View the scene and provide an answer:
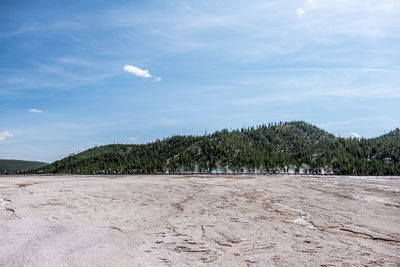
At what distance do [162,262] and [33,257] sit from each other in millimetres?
4922

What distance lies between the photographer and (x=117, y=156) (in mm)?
193750

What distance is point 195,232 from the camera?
1307 centimetres

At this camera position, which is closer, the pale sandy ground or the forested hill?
the pale sandy ground

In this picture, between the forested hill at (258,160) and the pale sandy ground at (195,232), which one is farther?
the forested hill at (258,160)

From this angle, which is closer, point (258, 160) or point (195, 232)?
point (195, 232)

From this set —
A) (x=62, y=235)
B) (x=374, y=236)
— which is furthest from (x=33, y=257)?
(x=374, y=236)

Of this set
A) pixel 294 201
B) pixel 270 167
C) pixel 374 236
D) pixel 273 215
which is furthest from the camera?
pixel 270 167

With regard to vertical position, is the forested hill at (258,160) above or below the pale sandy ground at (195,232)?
above

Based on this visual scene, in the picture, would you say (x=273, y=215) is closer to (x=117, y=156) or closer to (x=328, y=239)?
(x=328, y=239)

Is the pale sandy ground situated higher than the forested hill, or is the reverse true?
the forested hill

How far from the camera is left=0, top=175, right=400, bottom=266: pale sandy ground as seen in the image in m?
9.89

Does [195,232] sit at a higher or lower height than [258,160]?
lower

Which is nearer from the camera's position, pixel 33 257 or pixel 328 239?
pixel 33 257

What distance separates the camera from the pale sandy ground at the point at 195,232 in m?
9.89
